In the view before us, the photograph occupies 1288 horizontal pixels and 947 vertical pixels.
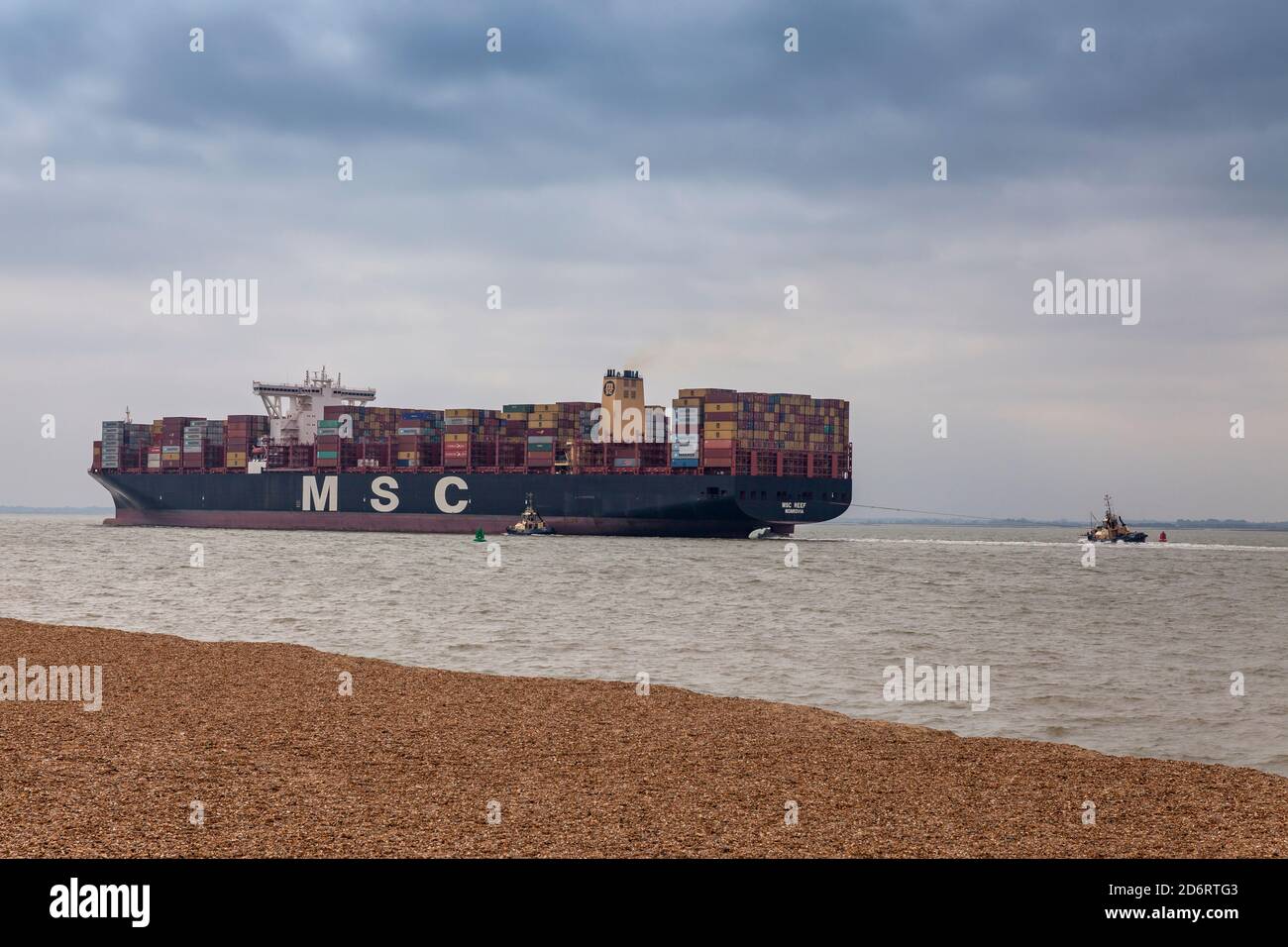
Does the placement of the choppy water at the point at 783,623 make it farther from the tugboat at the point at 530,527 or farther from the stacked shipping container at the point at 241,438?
the stacked shipping container at the point at 241,438

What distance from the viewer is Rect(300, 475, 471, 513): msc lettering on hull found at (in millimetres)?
102812

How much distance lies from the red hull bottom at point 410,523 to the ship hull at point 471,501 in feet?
0.33

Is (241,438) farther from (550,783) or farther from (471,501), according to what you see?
(550,783)

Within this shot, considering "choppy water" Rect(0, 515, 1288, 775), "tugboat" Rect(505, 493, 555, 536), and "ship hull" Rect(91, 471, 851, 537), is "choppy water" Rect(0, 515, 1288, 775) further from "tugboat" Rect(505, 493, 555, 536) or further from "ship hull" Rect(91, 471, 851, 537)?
"tugboat" Rect(505, 493, 555, 536)

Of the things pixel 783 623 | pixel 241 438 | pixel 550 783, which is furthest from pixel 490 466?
pixel 550 783

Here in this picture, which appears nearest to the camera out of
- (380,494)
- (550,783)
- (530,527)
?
(550,783)

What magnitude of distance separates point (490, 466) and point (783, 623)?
73066 millimetres

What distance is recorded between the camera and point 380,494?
106812 millimetres

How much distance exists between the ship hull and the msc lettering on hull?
9 cm

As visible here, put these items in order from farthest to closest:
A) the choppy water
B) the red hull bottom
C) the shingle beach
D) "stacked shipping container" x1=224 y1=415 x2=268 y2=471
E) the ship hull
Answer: "stacked shipping container" x1=224 y1=415 x2=268 y2=471 → the red hull bottom → the ship hull → the choppy water → the shingle beach

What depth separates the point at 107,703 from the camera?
1546 cm

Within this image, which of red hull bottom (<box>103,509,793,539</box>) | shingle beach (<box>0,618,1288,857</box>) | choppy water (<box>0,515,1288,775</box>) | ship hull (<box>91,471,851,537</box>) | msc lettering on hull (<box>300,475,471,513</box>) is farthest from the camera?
msc lettering on hull (<box>300,475,471,513</box>)

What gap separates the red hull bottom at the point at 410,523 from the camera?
91750 millimetres

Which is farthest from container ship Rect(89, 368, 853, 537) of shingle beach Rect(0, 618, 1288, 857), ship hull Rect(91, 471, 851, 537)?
shingle beach Rect(0, 618, 1288, 857)
